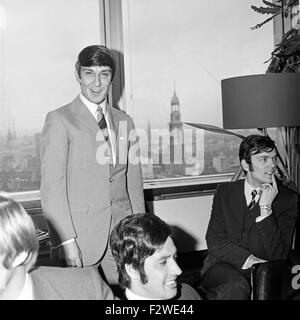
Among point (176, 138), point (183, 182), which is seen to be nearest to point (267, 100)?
point (176, 138)

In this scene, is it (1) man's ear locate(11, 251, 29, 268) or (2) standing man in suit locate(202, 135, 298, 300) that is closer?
(1) man's ear locate(11, 251, 29, 268)

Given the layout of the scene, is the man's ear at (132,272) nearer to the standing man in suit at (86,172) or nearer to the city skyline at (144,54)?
the standing man in suit at (86,172)

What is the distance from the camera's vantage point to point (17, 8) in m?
2.88

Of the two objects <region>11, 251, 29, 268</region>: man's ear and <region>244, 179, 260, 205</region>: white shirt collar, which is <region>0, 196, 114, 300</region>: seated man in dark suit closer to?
<region>11, 251, 29, 268</region>: man's ear

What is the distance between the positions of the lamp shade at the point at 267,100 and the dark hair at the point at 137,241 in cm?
126

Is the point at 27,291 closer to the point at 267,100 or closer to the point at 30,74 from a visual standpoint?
the point at 267,100

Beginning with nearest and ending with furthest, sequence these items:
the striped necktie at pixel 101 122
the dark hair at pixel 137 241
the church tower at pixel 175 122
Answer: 1. the dark hair at pixel 137 241
2. the striped necktie at pixel 101 122
3. the church tower at pixel 175 122

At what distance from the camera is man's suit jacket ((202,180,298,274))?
2104 millimetres

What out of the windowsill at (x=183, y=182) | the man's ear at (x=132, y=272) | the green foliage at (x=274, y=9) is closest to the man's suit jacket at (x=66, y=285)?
the man's ear at (x=132, y=272)

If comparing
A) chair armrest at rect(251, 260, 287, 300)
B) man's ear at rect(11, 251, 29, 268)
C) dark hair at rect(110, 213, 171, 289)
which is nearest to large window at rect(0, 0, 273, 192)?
chair armrest at rect(251, 260, 287, 300)

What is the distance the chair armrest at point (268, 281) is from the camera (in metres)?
1.84

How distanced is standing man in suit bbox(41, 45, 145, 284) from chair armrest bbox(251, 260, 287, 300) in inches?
25.1

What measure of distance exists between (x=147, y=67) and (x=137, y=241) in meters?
2.04
